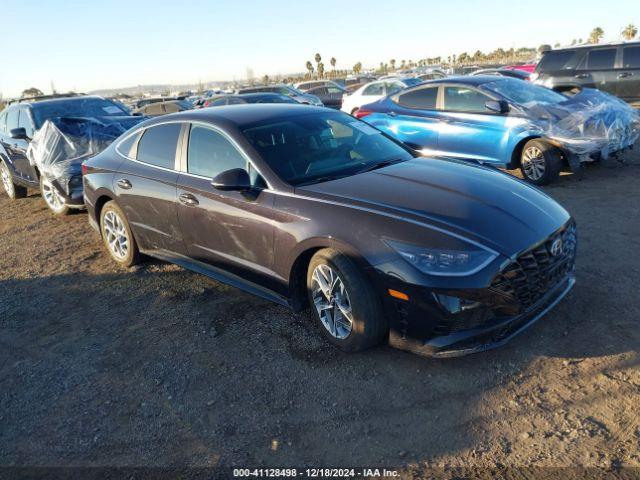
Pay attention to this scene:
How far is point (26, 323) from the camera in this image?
4.49 meters

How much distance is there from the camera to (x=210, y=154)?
4.25 meters

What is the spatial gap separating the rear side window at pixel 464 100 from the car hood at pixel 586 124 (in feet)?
2.00

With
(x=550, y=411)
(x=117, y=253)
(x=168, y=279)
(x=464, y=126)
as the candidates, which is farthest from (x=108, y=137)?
(x=550, y=411)

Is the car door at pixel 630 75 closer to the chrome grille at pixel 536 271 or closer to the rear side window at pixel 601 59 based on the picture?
the rear side window at pixel 601 59

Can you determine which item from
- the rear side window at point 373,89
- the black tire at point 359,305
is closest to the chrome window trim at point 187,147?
the black tire at point 359,305

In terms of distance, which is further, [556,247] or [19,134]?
[19,134]

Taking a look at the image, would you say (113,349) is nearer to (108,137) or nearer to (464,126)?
(108,137)

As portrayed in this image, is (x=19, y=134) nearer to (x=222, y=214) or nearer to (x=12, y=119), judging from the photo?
(x=12, y=119)

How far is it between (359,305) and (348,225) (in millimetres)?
507

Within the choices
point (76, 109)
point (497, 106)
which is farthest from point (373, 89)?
point (497, 106)

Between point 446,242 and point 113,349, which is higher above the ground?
point 446,242

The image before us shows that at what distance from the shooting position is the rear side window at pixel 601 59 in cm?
1238

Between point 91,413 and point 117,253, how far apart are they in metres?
2.64

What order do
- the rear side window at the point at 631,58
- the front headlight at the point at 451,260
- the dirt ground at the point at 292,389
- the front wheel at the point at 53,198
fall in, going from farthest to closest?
the rear side window at the point at 631,58
the front wheel at the point at 53,198
the front headlight at the point at 451,260
the dirt ground at the point at 292,389
